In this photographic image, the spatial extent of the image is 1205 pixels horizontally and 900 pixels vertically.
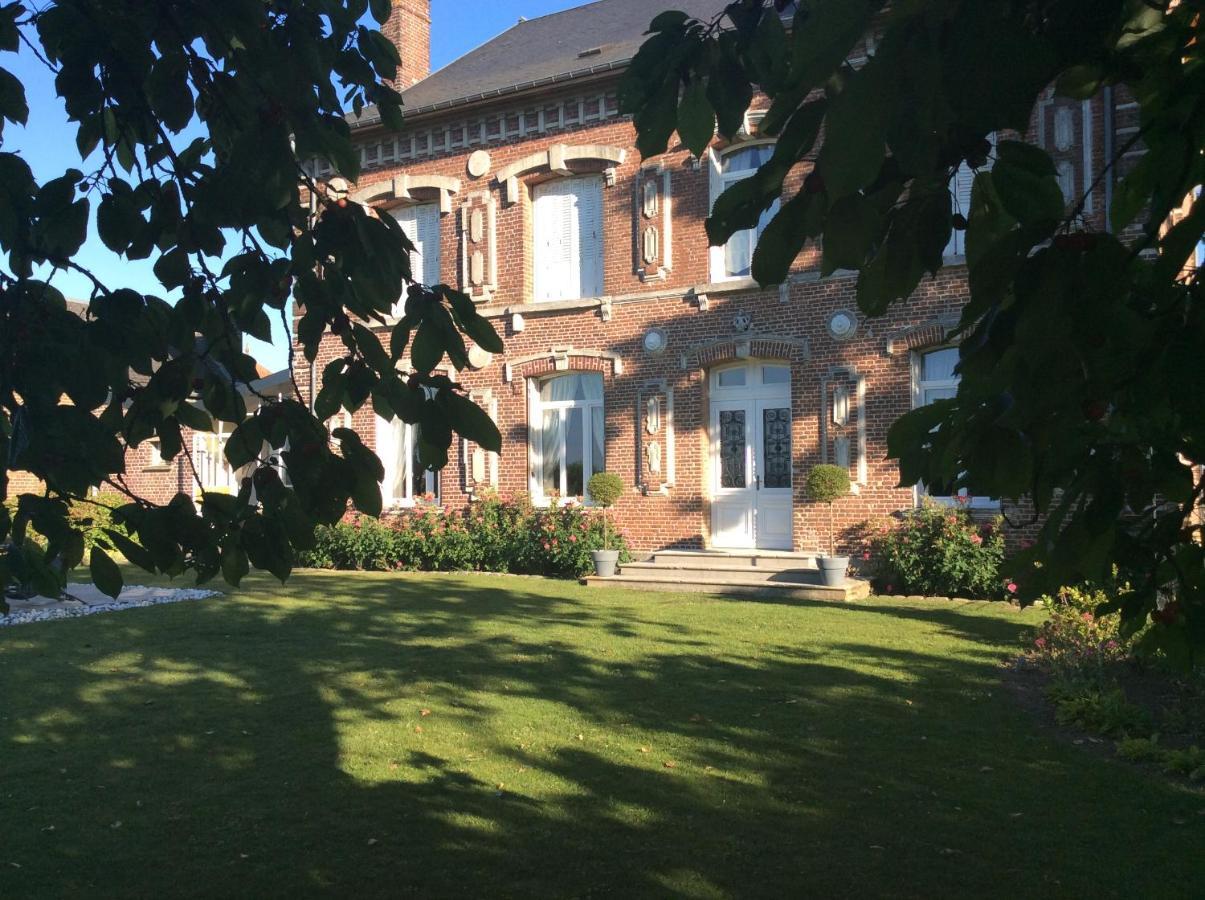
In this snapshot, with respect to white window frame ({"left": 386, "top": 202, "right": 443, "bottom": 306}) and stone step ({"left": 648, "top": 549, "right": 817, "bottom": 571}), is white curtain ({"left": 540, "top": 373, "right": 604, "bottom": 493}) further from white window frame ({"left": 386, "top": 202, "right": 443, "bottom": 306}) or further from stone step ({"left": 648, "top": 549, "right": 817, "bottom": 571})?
white window frame ({"left": 386, "top": 202, "right": 443, "bottom": 306})

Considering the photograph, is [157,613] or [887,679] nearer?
[887,679]

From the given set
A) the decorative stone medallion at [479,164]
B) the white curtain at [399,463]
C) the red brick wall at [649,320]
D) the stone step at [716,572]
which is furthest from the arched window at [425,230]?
the stone step at [716,572]

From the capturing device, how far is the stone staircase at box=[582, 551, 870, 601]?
13.4 m

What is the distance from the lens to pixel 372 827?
483 centimetres

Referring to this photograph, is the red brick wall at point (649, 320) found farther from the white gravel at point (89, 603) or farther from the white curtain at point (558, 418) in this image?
the white gravel at point (89, 603)

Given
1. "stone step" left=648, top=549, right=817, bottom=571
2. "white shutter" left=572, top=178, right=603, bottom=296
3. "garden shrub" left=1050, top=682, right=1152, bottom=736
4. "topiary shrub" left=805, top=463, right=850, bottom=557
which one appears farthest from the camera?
"white shutter" left=572, top=178, right=603, bottom=296

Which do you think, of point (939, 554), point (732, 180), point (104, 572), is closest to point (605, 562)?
point (939, 554)

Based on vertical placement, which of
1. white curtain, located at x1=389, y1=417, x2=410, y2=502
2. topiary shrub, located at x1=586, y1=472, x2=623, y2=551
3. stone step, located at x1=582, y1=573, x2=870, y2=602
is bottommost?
stone step, located at x1=582, y1=573, x2=870, y2=602

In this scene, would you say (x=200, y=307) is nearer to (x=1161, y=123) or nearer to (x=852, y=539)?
(x=1161, y=123)

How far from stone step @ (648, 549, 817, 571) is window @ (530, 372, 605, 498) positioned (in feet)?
7.29

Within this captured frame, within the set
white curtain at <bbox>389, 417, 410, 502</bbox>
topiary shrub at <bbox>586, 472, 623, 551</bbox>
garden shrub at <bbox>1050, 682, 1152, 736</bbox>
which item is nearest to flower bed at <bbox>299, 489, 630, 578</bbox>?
topiary shrub at <bbox>586, 472, 623, 551</bbox>

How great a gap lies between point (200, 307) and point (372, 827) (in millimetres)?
2718

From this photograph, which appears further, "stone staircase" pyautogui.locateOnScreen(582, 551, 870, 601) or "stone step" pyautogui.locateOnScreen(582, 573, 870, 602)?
"stone staircase" pyautogui.locateOnScreen(582, 551, 870, 601)

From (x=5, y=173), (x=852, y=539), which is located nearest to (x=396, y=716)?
(x=5, y=173)
